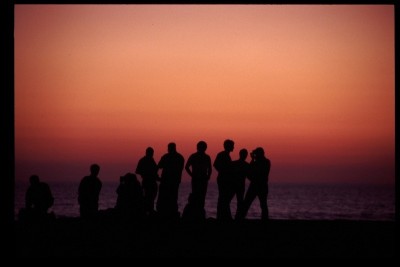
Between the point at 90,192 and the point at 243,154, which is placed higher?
the point at 243,154

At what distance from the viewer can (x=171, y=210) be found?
1648cm

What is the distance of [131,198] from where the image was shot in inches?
643

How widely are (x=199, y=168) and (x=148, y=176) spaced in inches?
46.0

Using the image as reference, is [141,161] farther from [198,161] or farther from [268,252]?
[268,252]

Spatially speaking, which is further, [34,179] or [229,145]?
[34,179]

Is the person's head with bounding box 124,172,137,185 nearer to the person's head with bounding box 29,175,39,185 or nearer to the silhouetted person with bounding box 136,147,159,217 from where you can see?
the silhouetted person with bounding box 136,147,159,217

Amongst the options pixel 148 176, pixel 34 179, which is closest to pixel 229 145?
pixel 148 176

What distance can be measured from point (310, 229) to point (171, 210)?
292 centimetres

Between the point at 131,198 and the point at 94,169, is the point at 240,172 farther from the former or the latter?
the point at 94,169

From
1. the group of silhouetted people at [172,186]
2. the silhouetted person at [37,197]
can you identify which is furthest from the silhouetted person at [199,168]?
the silhouetted person at [37,197]

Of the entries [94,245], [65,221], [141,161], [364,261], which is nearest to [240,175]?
[141,161]

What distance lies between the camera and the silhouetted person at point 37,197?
1653 centimetres

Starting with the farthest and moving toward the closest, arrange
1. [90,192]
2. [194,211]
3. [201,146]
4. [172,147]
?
[194,211] → [172,147] → [201,146] → [90,192]
